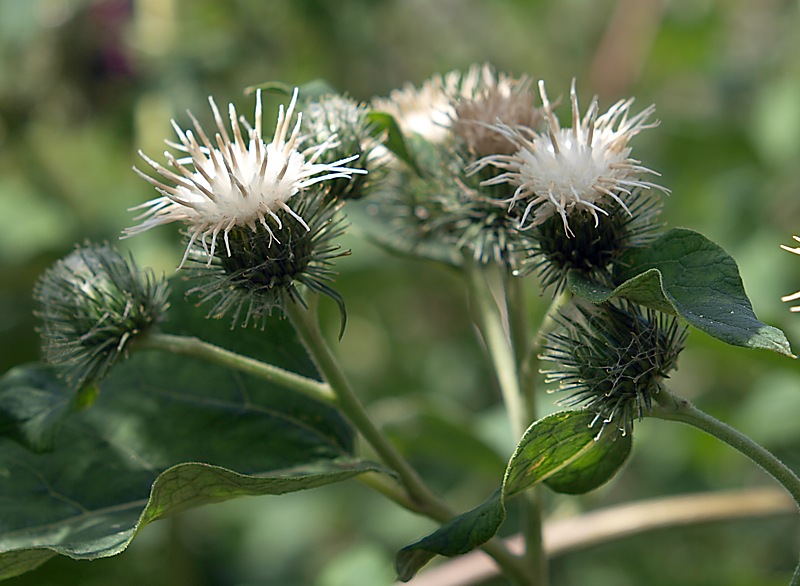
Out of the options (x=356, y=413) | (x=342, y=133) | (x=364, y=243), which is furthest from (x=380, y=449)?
(x=364, y=243)

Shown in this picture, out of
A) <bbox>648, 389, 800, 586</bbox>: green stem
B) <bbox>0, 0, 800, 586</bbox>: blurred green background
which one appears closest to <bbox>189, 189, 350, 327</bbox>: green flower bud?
<bbox>648, 389, 800, 586</bbox>: green stem

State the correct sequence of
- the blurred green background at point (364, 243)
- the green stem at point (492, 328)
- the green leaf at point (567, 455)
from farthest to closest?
1. the blurred green background at point (364, 243)
2. the green stem at point (492, 328)
3. the green leaf at point (567, 455)

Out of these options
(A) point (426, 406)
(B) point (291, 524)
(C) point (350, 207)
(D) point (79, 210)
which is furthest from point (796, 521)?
(D) point (79, 210)

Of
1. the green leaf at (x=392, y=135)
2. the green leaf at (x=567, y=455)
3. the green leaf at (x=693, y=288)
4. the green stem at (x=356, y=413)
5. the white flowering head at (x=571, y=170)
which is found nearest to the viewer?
the green leaf at (x=693, y=288)

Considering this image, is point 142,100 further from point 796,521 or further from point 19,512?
point 796,521

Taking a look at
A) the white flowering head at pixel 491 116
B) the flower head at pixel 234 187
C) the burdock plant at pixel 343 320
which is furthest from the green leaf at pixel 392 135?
the flower head at pixel 234 187

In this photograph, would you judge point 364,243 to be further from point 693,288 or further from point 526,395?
point 693,288

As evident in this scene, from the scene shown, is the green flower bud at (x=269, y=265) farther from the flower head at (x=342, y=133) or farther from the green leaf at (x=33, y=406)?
the green leaf at (x=33, y=406)
